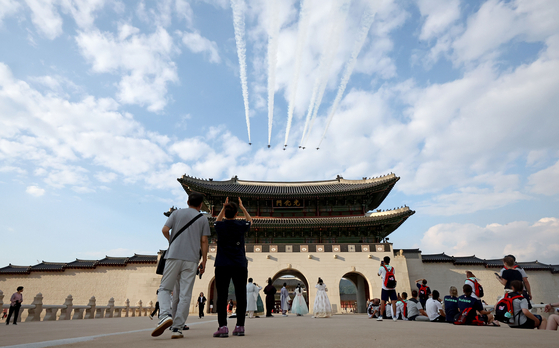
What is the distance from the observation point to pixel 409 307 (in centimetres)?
967

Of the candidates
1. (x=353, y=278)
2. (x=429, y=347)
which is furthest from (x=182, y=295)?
A: (x=353, y=278)

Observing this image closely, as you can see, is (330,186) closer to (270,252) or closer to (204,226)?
(270,252)

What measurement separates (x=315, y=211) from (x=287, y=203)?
2.50 meters

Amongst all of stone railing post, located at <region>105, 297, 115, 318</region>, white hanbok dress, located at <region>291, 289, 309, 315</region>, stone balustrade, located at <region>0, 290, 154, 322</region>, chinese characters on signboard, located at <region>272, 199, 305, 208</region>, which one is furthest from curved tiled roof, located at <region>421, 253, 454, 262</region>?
stone railing post, located at <region>105, 297, 115, 318</region>

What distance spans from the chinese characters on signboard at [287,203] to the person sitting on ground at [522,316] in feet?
69.6

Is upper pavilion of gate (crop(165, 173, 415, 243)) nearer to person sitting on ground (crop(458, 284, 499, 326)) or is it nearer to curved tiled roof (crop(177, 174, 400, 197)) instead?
curved tiled roof (crop(177, 174, 400, 197))

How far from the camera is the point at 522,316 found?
541 cm

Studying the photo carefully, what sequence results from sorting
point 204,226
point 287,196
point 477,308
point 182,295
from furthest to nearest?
1. point 287,196
2. point 477,308
3. point 204,226
4. point 182,295

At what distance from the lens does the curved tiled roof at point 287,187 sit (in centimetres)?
2508

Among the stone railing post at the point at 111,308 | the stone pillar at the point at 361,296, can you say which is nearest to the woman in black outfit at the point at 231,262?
the stone railing post at the point at 111,308

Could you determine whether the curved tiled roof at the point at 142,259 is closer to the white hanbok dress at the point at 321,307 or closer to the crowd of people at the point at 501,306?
the white hanbok dress at the point at 321,307

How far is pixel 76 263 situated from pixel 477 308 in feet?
89.6

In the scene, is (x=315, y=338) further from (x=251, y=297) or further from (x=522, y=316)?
Result: (x=251, y=297)

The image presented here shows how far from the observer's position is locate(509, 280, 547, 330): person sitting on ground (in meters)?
5.27
